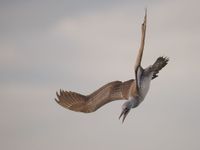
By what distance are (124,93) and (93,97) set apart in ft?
7.14

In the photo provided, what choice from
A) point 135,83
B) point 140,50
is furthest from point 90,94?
point 140,50

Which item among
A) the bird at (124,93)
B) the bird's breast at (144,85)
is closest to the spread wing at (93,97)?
the bird at (124,93)

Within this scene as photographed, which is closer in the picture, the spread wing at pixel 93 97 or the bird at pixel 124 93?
the bird at pixel 124 93

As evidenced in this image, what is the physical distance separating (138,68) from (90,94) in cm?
512

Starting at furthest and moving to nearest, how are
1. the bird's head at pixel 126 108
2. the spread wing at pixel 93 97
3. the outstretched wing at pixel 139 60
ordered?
the spread wing at pixel 93 97 < the bird's head at pixel 126 108 < the outstretched wing at pixel 139 60

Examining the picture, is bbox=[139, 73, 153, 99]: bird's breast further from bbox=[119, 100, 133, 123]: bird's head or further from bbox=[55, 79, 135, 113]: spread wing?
bbox=[55, 79, 135, 113]: spread wing

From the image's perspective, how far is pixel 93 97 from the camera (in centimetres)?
3375

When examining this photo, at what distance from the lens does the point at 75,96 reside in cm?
3384

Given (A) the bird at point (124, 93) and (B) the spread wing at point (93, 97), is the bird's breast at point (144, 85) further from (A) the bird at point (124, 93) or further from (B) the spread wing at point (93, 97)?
(B) the spread wing at point (93, 97)

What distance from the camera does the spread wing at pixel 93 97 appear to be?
1296 inches

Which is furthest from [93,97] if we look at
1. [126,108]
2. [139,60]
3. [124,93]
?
[139,60]

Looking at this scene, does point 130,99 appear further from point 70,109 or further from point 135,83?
point 70,109

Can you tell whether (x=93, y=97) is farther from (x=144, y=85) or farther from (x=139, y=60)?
(x=139, y=60)

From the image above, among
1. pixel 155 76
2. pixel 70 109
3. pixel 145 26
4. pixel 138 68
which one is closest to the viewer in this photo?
pixel 145 26
